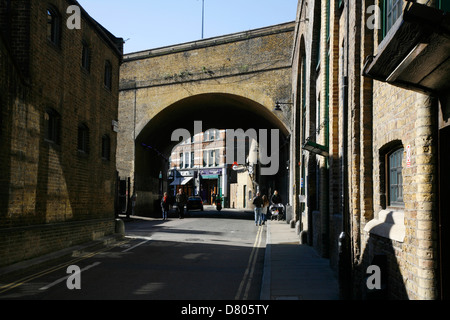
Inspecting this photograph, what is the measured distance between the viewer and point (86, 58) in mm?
15898

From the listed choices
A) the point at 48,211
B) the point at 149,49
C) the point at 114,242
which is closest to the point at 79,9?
the point at 48,211

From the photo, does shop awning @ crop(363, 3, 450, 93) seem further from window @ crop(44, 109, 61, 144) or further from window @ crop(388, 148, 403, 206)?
window @ crop(44, 109, 61, 144)

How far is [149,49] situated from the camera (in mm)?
29797

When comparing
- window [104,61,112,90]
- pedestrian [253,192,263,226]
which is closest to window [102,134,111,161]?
window [104,61,112,90]

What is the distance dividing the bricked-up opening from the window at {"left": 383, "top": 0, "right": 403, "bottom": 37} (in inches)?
730

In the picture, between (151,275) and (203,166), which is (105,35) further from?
(203,166)

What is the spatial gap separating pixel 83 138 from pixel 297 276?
931 cm

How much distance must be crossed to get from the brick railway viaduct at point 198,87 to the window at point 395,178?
728 inches

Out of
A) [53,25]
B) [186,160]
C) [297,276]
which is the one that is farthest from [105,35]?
[186,160]

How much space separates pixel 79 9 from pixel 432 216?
1317 centimetres

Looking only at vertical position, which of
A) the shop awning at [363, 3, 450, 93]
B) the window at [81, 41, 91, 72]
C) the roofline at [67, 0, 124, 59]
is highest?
the roofline at [67, 0, 124, 59]

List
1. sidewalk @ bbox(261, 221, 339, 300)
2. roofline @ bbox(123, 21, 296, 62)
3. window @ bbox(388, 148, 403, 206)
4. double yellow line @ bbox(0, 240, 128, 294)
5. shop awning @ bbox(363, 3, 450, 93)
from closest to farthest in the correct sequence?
1. shop awning @ bbox(363, 3, 450, 93)
2. window @ bbox(388, 148, 403, 206)
3. sidewalk @ bbox(261, 221, 339, 300)
4. double yellow line @ bbox(0, 240, 128, 294)
5. roofline @ bbox(123, 21, 296, 62)

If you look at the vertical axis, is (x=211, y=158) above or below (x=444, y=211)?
above

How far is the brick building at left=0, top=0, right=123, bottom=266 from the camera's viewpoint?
1005 cm
